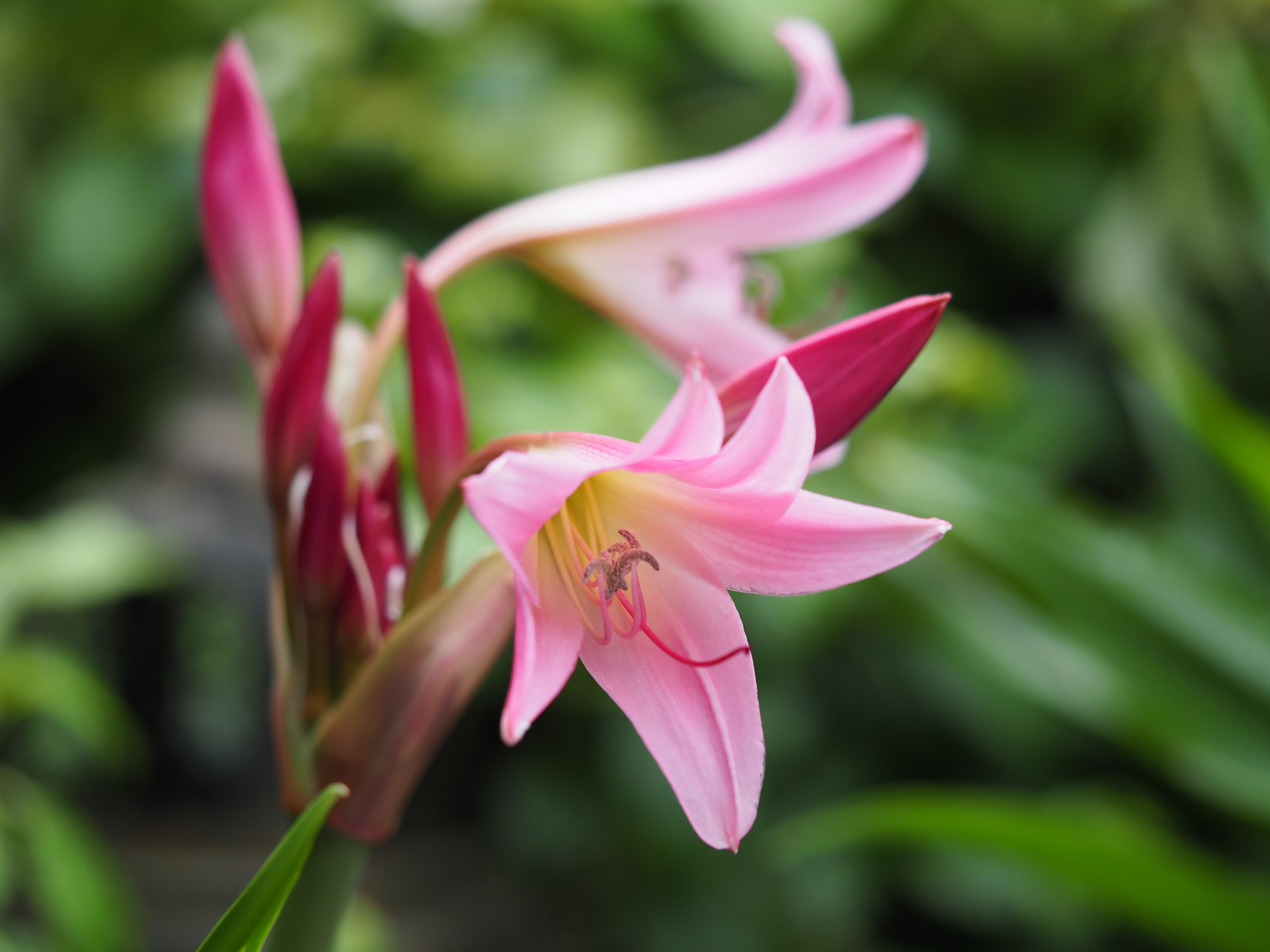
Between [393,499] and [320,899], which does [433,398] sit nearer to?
[393,499]

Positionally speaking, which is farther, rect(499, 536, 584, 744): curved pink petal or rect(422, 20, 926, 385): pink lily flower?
rect(422, 20, 926, 385): pink lily flower

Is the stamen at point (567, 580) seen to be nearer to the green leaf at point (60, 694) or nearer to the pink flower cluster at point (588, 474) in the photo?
the pink flower cluster at point (588, 474)

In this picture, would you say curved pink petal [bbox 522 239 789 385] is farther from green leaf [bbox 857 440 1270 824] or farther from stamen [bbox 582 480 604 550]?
green leaf [bbox 857 440 1270 824]

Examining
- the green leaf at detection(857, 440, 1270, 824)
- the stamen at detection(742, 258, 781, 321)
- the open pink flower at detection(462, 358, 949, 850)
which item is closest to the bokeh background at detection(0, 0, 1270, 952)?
the green leaf at detection(857, 440, 1270, 824)

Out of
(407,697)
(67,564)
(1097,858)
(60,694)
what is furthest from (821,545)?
(67,564)

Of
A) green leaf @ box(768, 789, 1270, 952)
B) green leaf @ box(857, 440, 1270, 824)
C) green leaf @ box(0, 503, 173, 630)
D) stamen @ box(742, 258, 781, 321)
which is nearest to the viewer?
stamen @ box(742, 258, 781, 321)

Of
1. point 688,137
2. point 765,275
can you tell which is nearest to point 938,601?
point 765,275

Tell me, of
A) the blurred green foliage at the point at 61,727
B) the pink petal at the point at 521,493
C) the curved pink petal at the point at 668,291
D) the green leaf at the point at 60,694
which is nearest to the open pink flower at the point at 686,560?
the pink petal at the point at 521,493
